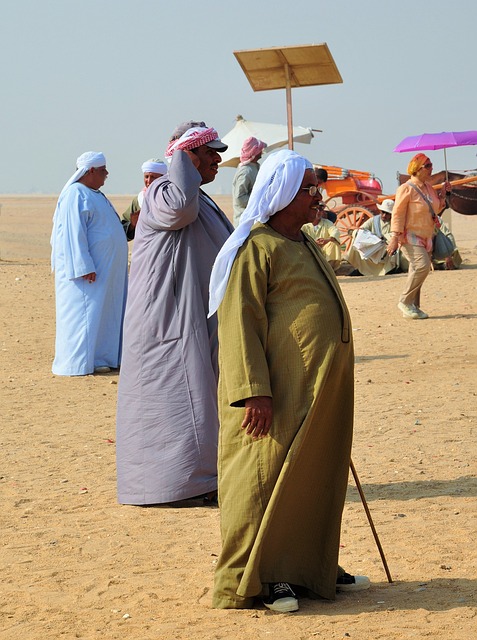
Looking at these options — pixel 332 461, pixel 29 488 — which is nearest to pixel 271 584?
pixel 332 461

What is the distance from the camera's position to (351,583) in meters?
4.28

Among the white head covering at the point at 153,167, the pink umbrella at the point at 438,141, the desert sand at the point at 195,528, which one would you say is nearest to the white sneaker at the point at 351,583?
the desert sand at the point at 195,528

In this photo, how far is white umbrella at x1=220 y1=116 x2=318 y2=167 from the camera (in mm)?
25227

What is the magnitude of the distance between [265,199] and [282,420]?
2.60 feet

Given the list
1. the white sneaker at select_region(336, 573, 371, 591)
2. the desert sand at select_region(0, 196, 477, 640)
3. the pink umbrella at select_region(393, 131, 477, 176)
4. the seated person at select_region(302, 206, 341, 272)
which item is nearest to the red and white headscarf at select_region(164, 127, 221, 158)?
the desert sand at select_region(0, 196, 477, 640)

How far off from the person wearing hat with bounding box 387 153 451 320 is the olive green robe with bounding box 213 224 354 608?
7598 mm

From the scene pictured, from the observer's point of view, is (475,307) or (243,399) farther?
(475,307)

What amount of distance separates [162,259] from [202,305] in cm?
30

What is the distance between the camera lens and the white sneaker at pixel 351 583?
14.0ft

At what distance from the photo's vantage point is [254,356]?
13.0ft

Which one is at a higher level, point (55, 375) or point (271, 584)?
point (271, 584)

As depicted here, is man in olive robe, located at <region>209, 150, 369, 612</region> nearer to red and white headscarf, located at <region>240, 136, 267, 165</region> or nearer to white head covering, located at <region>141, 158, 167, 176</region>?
white head covering, located at <region>141, 158, 167, 176</region>

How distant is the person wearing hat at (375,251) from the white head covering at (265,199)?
466 inches

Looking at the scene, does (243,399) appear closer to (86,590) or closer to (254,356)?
(254,356)
